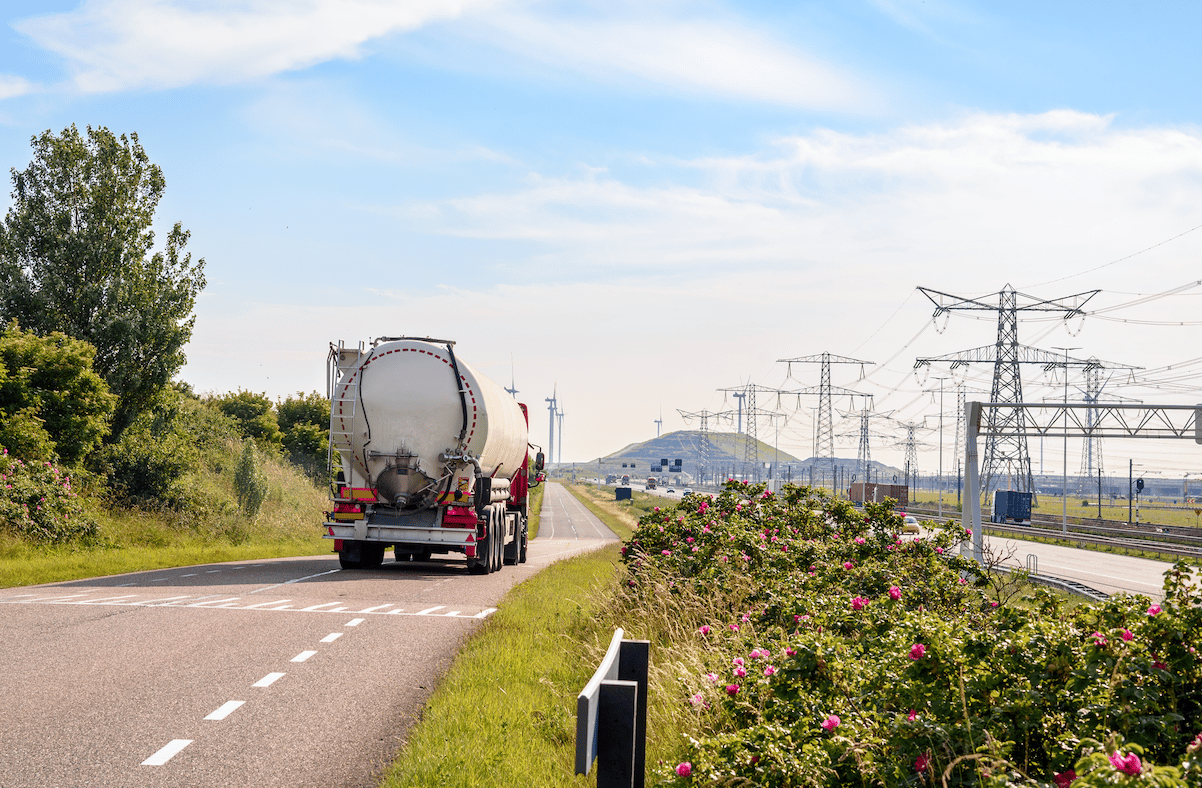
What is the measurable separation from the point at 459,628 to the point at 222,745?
560cm

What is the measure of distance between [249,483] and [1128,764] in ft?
99.0

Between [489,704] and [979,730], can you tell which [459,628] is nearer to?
[489,704]

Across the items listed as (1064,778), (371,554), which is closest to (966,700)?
(1064,778)

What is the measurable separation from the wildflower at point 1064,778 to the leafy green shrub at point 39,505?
20.1 meters

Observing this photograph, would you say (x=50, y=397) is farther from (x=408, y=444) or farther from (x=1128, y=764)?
(x=1128, y=764)

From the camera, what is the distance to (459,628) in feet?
39.5

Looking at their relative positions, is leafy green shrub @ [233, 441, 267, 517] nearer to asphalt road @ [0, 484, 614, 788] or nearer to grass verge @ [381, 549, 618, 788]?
asphalt road @ [0, 484, 614, 788]

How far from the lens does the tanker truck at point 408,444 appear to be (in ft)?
61.1

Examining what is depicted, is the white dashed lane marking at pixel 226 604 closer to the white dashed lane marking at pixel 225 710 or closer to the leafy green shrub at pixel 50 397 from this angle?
the white dashed lane marking at pixel 225 710

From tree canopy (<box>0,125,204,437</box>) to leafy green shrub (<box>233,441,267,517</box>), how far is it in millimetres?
4249

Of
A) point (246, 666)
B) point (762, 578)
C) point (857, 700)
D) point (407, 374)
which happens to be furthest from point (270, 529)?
point (857, 700)

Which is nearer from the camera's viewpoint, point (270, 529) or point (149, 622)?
point (149, 622)

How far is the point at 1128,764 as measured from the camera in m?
2.77

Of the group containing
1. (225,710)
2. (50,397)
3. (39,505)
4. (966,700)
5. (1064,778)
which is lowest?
(225,710)
